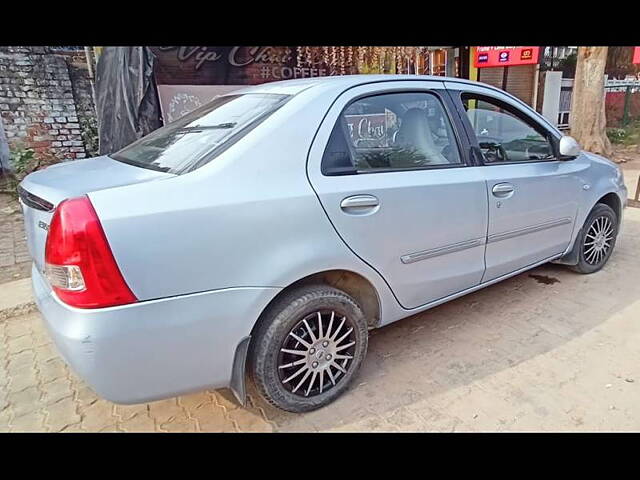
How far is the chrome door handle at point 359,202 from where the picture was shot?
2098mm

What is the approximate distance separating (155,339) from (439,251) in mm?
1621

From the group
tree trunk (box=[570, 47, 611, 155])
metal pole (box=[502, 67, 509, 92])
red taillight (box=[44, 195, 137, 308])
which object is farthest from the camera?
metal pole (box=[502, 67, 509, 92])

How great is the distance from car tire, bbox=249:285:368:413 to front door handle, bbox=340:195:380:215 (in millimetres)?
416

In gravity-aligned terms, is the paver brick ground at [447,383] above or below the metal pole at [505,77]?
below

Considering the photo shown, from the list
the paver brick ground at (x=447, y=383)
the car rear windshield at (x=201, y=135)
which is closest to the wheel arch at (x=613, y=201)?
the paver brick ground at (x=447, y=383)

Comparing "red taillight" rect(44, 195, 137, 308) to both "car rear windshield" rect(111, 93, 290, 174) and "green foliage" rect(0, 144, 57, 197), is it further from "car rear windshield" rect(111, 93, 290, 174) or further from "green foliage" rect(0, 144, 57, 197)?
"green foliage" rect(0, 144, 57, 197)

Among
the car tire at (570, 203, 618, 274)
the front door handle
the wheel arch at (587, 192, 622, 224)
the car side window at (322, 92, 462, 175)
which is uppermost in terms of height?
the car side window at (322, 92, 462, 175)

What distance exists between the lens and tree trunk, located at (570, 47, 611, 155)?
7543 millimetres

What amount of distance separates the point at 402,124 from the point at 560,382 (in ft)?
5.60

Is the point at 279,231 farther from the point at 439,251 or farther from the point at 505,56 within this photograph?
the point at 505,56

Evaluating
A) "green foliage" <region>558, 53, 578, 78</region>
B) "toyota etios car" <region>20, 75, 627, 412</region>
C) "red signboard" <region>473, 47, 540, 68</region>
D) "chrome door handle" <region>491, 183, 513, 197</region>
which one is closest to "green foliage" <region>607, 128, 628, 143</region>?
"green foliage" <region>558, 53, 578, 78</region>

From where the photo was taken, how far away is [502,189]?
2746 millimetres

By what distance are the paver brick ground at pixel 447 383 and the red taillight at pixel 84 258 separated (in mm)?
889

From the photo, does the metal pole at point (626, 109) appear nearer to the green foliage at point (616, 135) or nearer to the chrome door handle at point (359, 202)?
the green foliage at point (616, 135)
